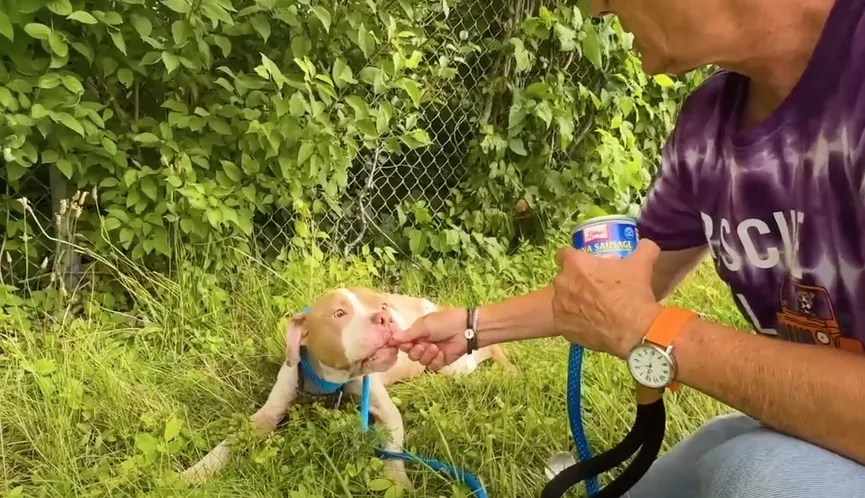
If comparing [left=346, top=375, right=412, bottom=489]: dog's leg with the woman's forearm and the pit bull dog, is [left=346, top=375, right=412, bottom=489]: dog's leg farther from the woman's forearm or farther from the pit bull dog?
the woman's forearm

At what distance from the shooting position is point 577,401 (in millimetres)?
1766

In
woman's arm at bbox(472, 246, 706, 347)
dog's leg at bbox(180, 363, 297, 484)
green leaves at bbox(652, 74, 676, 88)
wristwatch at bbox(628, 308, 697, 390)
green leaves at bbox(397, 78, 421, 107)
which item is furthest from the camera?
green leaves at bbox(652, 74, 676, 88)

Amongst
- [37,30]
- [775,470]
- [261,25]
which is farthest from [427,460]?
[37,30]

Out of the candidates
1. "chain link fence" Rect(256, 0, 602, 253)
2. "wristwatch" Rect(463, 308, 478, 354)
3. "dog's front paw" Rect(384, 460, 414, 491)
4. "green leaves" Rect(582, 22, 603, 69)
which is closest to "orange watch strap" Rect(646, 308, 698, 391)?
"wristwatch" Rect(463, 308, 478, 354)

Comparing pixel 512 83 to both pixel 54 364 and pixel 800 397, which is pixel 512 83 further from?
pixel 800 397

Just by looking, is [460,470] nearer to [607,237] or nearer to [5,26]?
[607,237]

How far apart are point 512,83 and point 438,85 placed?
0.33m

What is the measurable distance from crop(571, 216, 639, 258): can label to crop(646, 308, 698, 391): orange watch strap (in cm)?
18

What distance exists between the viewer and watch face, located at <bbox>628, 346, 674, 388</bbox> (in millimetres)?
1228

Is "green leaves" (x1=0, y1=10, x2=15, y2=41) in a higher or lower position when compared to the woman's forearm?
higher

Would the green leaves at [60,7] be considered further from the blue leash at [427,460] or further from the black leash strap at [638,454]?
the black leash strap at [638,454]

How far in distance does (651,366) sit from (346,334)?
988 mm

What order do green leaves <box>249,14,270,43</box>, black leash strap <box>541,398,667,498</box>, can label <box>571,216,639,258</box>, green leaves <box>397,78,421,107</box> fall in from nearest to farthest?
1. can label <box>571,216,639,258</box>
2. black leash strap <box>541,398,667,498</box>
3. green leaves <box>249,14,270,43</box>
4. green leaves <box>397,78,421,107</box>

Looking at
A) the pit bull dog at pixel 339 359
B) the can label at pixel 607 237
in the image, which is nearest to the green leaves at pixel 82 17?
the pit bull dog at pixel 339 359
